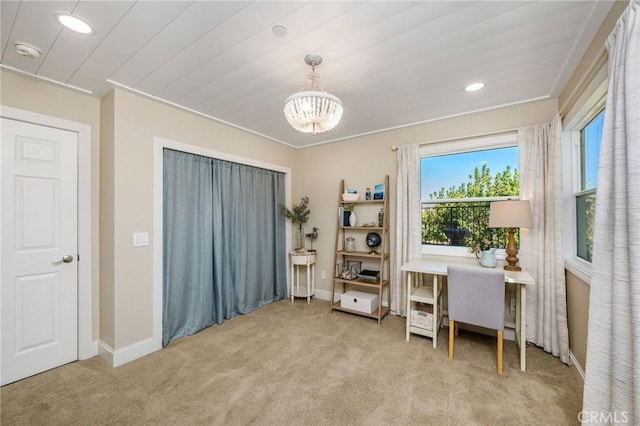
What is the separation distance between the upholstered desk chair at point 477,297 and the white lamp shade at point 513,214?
495mm

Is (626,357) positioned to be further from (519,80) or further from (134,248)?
(134,248)

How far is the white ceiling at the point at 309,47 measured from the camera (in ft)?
4.78

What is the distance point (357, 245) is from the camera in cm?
378

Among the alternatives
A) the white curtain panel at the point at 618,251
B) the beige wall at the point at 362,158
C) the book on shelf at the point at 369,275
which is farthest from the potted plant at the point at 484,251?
the white curtain panel at the point at 618,251

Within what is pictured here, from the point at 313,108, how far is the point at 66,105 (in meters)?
2.26

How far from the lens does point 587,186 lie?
2.13 metres

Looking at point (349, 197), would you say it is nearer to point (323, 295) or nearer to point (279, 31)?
point (323, 295)

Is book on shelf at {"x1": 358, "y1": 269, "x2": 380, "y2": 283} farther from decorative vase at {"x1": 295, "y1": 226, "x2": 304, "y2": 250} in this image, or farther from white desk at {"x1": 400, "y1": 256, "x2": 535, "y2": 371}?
decorative vase at {"x1": 295, "y1": 226, "x2": 304, "y2": 250}

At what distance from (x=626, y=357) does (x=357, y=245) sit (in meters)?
2.79

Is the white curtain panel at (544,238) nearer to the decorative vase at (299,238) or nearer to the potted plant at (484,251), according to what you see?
the potted plant at (484,251)

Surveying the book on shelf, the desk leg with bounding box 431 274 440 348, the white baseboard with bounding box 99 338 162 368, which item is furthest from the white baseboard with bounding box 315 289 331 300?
the white baseboard with bounding box 99 338 162 368

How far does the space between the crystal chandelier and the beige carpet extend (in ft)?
6.40

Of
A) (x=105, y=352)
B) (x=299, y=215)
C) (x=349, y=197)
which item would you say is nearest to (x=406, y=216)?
(x=349, y=197)

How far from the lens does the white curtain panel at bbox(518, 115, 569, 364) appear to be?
7.55ft
